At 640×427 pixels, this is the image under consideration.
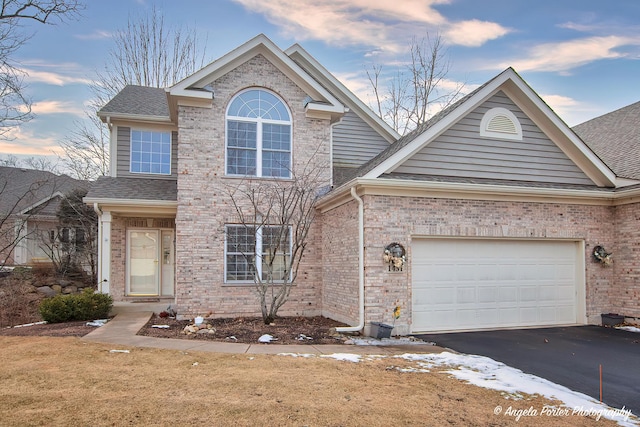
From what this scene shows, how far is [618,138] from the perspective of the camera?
13953 mm

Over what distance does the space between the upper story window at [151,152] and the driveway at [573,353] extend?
9.26m

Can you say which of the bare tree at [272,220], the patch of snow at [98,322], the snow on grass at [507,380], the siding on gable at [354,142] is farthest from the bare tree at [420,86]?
the snow on grass at [507,380]

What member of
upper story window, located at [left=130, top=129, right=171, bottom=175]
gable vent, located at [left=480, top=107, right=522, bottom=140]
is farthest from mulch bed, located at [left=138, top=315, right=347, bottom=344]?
gable vent, located at [left=480, top=107, right=522, bottom=140]

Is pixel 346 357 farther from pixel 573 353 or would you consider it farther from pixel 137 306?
pixel 137 306

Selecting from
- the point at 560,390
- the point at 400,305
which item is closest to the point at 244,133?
the point at 400,305

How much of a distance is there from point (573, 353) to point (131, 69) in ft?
85.9

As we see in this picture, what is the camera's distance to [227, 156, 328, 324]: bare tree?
1154 cm

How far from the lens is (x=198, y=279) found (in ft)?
36.9

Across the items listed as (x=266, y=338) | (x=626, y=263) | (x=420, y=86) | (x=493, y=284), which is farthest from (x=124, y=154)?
(x=420, y=86)

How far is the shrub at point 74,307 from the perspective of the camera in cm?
1060

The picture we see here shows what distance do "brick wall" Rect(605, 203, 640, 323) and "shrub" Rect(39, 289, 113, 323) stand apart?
12322mm

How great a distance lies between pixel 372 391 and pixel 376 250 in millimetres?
4225

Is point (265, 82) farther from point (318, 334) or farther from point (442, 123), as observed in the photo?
point (318, 334)

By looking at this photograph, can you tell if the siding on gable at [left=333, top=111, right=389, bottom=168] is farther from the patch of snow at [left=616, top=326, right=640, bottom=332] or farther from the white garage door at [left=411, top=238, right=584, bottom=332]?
the patch of snow at [left=616, top=326, right=640, bottom=332]
